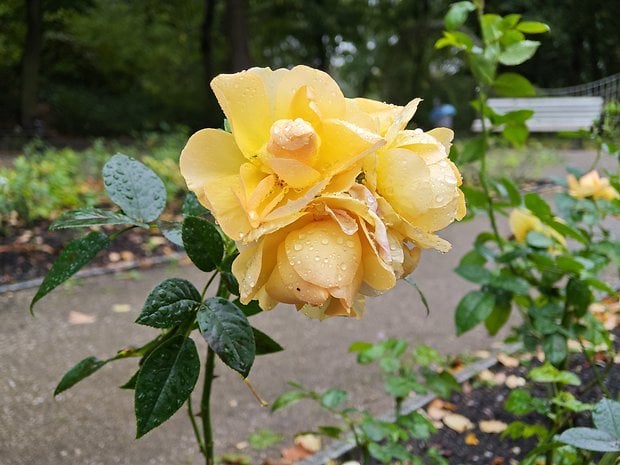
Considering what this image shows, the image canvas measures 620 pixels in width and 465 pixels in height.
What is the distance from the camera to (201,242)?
21.9 inches

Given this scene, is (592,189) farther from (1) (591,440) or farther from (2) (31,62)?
(2) (31,62)

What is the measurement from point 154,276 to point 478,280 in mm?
2796

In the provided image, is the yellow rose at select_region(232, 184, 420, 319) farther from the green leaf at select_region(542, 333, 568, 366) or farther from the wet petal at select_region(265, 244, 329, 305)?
the green leaf at select_region(542, 333, 568, 366)

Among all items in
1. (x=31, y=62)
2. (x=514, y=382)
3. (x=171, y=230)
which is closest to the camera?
(x=171, y=230)

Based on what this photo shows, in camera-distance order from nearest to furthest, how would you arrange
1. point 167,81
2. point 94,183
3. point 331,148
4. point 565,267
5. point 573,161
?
1. point 331,148
2. point 565,267
3. point 94,183
4. point 573,161
5. point 167,81

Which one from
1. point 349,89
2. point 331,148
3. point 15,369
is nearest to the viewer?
point 331,148

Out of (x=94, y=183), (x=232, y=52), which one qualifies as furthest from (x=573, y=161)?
(x=94, y=183)

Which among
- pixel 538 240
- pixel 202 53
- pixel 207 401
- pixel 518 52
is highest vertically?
pixel 518 52

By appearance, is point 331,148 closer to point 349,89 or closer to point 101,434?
point 101,434

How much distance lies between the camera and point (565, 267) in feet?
3.66

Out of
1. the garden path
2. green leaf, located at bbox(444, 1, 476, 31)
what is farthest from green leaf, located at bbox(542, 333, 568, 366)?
the garden path

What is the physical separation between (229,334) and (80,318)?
2687 millimetres

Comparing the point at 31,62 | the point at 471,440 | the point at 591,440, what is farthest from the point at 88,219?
the point at 31,62

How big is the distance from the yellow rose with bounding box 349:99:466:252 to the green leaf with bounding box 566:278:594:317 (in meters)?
0.81
